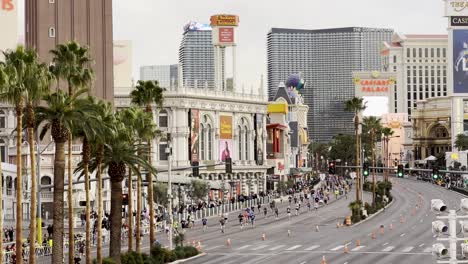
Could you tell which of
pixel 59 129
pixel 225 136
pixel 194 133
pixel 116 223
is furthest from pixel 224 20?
pixel 59 129

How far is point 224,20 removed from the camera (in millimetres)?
191750

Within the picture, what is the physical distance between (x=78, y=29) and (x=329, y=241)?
56.5 m

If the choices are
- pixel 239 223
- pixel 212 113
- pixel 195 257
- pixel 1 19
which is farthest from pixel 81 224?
pixel 212 113

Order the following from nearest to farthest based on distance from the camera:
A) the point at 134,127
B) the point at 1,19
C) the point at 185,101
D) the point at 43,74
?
the point at 43,74 → the point at 134,127 → the point at 1,19 → the point at 185,101

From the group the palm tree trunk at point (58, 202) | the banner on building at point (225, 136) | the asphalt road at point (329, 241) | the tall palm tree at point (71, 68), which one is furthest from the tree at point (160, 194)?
the palm tree trunk at point (58, 202)

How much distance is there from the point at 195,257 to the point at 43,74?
27101 mm

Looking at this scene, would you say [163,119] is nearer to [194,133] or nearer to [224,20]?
[194,133]

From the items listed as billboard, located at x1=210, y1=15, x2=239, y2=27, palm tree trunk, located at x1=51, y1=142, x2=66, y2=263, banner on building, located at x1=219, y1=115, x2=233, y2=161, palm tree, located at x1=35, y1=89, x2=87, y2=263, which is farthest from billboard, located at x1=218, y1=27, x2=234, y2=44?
palm tree trunk, located at x1=51, y1=142, x2=66, y2=263

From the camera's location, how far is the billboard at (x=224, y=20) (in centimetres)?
19126

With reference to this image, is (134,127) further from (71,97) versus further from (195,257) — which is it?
(71,97)

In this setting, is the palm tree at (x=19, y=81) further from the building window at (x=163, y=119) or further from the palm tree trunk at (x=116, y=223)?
the building window at (x=163, y=119)

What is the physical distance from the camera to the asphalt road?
250 ft

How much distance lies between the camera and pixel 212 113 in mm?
176875

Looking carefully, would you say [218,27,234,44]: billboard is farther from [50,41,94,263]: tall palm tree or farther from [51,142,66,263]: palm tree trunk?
[51,142,66,263]: palm tree trunk
